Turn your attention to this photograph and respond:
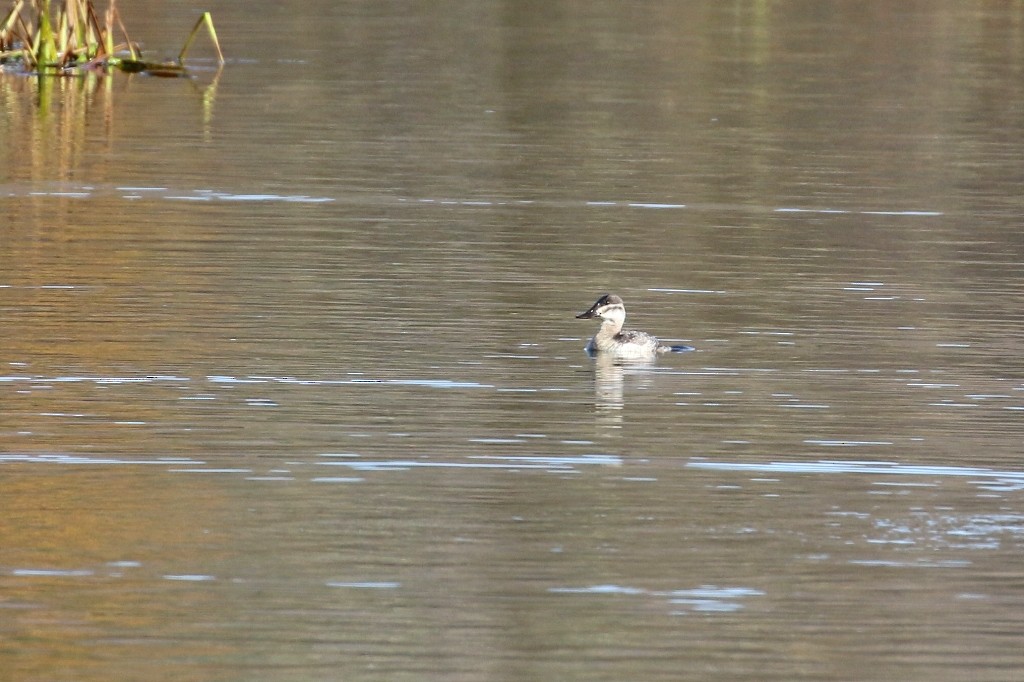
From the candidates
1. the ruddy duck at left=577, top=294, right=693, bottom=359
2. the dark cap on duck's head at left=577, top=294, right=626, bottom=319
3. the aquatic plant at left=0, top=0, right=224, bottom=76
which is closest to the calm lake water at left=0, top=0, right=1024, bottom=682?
the ruddy duck at left=577, top=294, right=693, bottom=359

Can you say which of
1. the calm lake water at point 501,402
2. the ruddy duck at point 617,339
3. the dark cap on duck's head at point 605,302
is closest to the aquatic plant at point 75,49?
the calm lake water at point 501,402

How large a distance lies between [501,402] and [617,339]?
195 centimetres

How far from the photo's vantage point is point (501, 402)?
12602 millimetres

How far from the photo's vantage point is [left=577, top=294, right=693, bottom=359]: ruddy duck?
14359 mm

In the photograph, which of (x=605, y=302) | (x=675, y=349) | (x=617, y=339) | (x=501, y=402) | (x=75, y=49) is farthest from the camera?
(x=75, y=49)

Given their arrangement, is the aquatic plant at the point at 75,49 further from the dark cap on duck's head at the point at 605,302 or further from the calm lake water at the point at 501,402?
the dark cap on duck's head at the point at 605,302

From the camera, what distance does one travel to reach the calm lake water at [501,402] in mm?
8500

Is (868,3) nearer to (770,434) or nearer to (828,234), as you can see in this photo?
→ (828,234)

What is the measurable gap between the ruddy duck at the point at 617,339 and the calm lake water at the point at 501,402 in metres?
0.19

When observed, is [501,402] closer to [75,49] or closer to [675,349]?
[675,349]

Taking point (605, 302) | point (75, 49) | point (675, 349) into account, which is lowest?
point (675, 349)

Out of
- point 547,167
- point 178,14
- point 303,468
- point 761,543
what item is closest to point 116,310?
point 303,468

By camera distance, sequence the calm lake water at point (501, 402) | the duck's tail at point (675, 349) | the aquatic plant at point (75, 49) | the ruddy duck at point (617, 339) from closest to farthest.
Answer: the calm lake water at point (501, 402) < the ruddy duck at point (617, 339) < the duck's tail at point (675, 349) < the aquatic plant at point (75, 49)

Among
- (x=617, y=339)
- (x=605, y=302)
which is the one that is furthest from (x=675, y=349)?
(x=605, y=302)
